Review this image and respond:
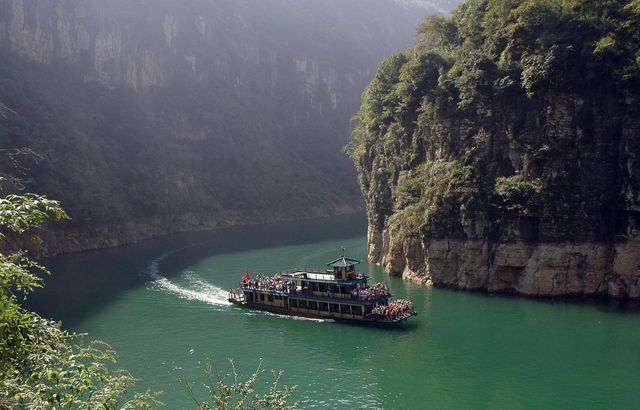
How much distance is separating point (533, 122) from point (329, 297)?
22173 millimetres

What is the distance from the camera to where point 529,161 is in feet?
163

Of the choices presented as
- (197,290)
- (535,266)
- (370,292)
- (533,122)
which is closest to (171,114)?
(197,290)

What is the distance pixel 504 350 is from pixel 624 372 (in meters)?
6.79

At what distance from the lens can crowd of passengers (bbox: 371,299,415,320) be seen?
43281mm

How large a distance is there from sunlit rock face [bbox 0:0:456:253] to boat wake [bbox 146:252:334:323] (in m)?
31.2

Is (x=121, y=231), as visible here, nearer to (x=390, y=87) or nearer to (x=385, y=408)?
(x=390, y=87)

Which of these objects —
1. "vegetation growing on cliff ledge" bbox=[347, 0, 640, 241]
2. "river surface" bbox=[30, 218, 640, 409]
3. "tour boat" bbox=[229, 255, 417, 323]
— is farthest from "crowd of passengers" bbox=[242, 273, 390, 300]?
"vegetation growing on cliff ledge" bbox=[347, 0, 640, 241]

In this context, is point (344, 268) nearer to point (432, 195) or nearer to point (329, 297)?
point (329, 297)

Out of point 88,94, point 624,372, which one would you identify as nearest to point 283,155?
point 88,94

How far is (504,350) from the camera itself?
37.1 meters

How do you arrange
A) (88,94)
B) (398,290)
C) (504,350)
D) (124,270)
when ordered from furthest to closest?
(88,94) → (124,270) → (398,290) → (504,350)

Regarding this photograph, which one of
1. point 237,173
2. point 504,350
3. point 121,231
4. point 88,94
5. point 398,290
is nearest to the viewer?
point 504,350

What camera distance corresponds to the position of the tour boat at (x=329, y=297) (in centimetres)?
4459

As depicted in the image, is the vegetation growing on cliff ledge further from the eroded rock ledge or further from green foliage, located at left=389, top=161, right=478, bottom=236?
the eroded rock ledge
